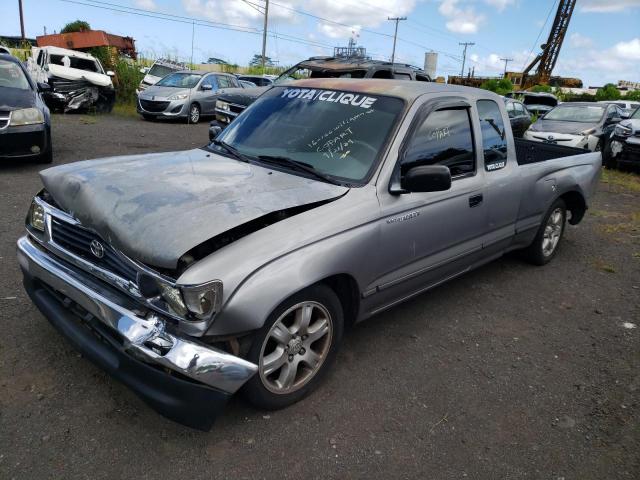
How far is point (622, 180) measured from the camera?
11.0 metres

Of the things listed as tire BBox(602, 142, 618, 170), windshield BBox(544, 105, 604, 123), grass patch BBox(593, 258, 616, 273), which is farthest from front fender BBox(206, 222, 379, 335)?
windshield BBox(544, 105, 604, 123)

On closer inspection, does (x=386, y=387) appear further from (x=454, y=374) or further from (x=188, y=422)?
(x=188, y=422)

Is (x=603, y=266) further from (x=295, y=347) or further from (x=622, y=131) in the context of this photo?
(x=622, y=131)

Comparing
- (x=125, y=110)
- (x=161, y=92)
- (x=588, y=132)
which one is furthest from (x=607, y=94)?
(x=125, y=110)

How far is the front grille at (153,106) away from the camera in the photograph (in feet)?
50.1

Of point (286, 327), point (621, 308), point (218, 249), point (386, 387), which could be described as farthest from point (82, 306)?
point (621, 308)

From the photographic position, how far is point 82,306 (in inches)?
100

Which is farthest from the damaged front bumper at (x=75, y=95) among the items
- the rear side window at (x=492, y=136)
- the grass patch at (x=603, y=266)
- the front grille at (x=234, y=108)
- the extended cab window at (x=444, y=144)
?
the grass patch at (x=603, y=266)

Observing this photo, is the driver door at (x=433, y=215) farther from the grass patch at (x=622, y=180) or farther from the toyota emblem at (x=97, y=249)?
the grass patch at (x=622, y=180)

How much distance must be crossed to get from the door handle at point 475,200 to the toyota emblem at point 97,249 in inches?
99.3

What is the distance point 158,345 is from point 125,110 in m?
16.9

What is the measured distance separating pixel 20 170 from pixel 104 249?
20.7 ft

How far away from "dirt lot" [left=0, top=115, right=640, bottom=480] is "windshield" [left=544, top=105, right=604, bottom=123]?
32.5ft

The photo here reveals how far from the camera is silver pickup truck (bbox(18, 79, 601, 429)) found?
2.29 metres
